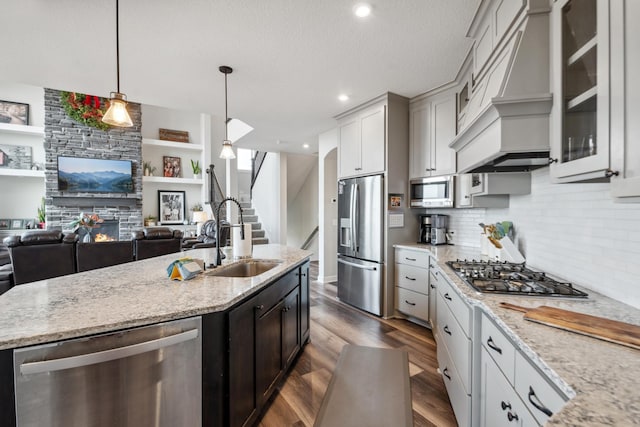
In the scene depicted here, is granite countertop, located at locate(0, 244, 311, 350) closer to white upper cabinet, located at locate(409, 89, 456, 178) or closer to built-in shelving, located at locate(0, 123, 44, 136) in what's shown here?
white upper cabinet, located at locate(409, 89, 456, 178)

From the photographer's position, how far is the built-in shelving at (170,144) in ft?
23.7

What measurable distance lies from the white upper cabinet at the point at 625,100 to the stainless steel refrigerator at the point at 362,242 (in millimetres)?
2598

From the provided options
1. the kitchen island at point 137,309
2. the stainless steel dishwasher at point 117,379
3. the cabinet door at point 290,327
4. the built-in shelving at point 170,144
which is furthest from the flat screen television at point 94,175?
the stainless steel dishwasher at point 117,379

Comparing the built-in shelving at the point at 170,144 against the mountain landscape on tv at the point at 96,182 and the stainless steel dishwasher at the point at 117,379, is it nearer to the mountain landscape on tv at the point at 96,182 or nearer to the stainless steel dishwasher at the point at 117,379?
the mountain landscape on tv at the point at 96,182

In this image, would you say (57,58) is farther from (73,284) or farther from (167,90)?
(73,284)

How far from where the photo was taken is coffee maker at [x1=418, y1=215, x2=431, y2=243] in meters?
3.61

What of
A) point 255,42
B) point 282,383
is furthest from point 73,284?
point 255,42

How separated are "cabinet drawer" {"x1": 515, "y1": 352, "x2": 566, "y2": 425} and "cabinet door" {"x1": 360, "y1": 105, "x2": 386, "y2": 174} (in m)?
2.76

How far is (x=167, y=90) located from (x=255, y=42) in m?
1.52

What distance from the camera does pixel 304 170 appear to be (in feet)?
25.3

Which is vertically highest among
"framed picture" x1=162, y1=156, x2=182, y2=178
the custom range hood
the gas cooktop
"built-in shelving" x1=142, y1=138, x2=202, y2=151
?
"built-in shelving" x1=142, y1=138, x2=202, y2=151

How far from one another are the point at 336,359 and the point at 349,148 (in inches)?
106

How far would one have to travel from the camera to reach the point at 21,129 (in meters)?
6.14

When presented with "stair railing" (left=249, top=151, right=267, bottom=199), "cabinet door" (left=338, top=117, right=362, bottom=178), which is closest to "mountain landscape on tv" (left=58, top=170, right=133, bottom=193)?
"stair railing" (left=249, top=151, right=267, bottom=199)
